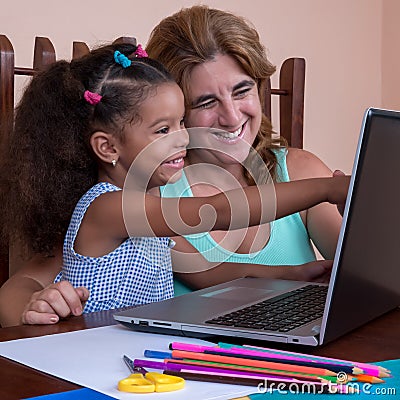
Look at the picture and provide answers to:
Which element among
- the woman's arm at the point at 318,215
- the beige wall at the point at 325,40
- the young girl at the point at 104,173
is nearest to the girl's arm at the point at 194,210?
the young girl at the point at 104,173

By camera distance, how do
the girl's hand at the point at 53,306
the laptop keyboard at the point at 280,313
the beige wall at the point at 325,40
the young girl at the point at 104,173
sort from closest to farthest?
1. the laptop keyboard at the point at 280,313
2. the girl's hand at the point at 53,306
3. the young girl at the point at 104,173
4. the beige wall at the point at 325,40

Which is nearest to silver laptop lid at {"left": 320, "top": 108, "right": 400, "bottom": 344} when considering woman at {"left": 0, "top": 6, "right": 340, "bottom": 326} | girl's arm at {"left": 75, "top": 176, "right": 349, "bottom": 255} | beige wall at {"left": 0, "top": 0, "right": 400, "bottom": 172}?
girl's arm at {"left": 75, "top": 176, "right": 349, "bottom": 255}

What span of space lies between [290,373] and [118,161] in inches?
26.6

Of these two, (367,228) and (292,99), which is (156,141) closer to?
(367,228)

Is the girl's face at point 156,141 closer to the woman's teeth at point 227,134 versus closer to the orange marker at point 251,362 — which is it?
the woman's teeth at point 227,134

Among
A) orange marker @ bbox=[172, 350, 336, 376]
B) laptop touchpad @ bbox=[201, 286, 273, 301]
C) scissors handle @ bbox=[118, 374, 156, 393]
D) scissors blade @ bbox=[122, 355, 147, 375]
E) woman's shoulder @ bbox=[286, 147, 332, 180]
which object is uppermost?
woman's shoulder @ bbox=[286, 147, 332, 180]

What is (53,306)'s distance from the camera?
99 centimetres

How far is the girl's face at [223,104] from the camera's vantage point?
1501mm

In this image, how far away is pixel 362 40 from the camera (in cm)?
289

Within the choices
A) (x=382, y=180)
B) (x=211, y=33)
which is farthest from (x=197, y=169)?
(x=382, y=180)

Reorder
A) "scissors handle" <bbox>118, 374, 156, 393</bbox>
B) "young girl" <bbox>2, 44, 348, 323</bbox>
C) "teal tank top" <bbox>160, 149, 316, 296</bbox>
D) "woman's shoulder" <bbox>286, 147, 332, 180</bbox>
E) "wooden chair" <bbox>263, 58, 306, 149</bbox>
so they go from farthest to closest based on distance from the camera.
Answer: "wooden chair" <bbox>263, 58, 306, 149</bbox>
"woman's shoulder" <bbox>286, 147, 332, 180</bbox>
"teal tank top" <bbox>160, 149, 316, 296</bbox>
"young girl" <bbox>2, 44, 348, 323</bbox>
"scissors handle" <bbox>118, 374, 156, 393</bbox>

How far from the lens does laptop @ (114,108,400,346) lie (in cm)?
77

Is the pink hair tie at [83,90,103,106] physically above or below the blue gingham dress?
above

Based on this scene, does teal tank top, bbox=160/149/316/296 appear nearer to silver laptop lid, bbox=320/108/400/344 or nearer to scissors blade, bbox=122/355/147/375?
silver laptop lid, bbox=320/108/400/344
